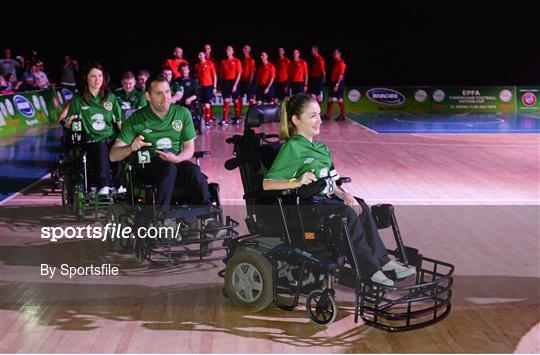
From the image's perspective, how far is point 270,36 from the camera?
22125 mm

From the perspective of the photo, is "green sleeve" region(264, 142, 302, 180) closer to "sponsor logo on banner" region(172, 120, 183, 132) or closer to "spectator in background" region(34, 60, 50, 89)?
"sponsor logo on banner" region(172, 120, 183, 132)

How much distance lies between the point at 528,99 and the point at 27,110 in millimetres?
12459

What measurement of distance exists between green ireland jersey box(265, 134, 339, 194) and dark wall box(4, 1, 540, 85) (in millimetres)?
17732

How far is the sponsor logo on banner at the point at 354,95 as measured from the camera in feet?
70.7

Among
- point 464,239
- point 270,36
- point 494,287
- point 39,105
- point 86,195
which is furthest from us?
point 270,36

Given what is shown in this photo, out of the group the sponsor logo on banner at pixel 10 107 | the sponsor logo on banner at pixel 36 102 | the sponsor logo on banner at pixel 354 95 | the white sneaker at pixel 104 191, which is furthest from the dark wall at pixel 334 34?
the white sneaker at pixel 104 191

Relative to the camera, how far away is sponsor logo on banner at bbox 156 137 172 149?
584cm

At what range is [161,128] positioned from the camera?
19.1 feet

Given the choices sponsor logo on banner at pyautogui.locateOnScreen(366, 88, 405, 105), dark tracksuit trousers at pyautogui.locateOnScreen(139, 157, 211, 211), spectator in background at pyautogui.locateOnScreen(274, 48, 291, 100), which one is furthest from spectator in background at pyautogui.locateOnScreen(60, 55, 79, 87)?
dark tracksuit trousers at pyautogui.locateOnScreen(139, 157, 211, 211)

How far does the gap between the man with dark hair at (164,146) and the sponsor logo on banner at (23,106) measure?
34.9 ft

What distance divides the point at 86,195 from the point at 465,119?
13261mm

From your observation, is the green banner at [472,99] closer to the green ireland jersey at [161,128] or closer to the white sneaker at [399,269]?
the green ireland jersey at [161,128]

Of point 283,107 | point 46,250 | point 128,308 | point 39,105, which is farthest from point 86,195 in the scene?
point 39,105

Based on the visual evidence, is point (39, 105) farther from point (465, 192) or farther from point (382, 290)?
point (382, 290)
